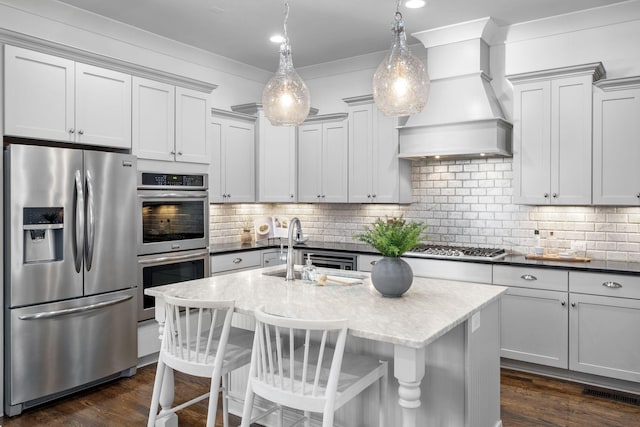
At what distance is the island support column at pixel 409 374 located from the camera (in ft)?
6.45

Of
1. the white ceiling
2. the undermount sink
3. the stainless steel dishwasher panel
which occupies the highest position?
the white ceiling

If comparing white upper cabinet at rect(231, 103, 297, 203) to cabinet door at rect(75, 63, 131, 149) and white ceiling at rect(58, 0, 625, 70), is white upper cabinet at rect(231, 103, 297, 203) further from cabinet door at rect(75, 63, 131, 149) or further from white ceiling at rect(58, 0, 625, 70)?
cabinet door at rect(75, 63, 131, 149)

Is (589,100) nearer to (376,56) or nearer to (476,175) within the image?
(476,175)

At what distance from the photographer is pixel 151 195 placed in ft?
13.6

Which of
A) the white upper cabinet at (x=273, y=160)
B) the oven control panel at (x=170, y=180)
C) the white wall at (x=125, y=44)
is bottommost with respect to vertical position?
the oven control panel at (x=170, y=180)

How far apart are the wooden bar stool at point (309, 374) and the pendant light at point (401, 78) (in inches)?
54.3

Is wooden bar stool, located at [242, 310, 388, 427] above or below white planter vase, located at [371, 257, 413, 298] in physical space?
below

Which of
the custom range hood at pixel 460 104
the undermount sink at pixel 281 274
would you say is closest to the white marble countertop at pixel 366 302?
the undermount sink at pixel 281 274

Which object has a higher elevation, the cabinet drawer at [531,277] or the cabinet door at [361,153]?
the cabinet door at [361,153]

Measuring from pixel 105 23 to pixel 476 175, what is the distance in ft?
12.5

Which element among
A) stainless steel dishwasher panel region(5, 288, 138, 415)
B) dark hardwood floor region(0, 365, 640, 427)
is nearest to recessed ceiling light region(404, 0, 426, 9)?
dark hardwood floor region(0, 365, 640, 427)

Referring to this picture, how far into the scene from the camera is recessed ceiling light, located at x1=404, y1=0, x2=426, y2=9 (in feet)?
12.7

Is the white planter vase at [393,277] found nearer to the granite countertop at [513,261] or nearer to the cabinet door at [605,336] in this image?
the granite countertop at [513,261]

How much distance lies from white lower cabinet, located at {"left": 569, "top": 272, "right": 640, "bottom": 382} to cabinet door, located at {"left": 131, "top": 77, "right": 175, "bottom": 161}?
3646 mm
